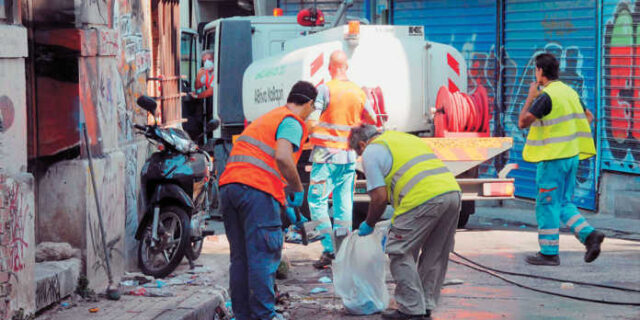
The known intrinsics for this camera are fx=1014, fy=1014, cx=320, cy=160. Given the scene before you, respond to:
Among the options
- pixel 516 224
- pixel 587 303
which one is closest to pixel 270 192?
pixel 587 303

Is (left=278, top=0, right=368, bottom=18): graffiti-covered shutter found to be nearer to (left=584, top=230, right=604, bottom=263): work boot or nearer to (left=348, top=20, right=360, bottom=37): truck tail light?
(left=348, top=20, right=360, bottom=37): truck tail light

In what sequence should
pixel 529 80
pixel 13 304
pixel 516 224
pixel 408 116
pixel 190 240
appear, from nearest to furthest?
pixel 13 304 < pixel 190 240 < pixel 408 116 < pixel 516 224 < pixel 529 80

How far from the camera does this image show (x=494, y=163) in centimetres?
1444

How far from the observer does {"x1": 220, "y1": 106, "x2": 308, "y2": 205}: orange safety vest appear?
6.32 meters

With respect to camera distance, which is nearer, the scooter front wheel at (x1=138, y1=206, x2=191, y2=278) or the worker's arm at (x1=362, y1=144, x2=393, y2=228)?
the worker's arm at (x1=362, y1=144, x2=393, y2=228)

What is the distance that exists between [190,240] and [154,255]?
0.32m

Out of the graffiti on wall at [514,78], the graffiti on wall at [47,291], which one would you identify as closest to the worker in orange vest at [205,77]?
the graffiti on wall at [514,78]

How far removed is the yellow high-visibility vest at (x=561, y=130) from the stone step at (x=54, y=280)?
421 cm

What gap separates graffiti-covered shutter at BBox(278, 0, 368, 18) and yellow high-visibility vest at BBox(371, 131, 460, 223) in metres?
14.0

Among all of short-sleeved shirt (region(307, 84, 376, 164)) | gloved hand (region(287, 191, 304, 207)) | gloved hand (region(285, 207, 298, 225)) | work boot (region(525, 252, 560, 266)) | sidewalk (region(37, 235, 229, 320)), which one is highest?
short-sleeved shirt (region(307, 84, 376, 164))

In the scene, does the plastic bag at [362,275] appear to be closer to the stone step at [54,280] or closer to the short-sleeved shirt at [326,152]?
the short-sleeved shirt at [326,152]

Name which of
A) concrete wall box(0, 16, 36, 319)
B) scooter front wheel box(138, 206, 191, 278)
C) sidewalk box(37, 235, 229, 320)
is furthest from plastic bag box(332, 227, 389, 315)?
concrete wall box(0, 16, 36, 319)

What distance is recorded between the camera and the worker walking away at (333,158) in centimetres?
890

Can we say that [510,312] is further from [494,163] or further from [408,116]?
[494,163]
